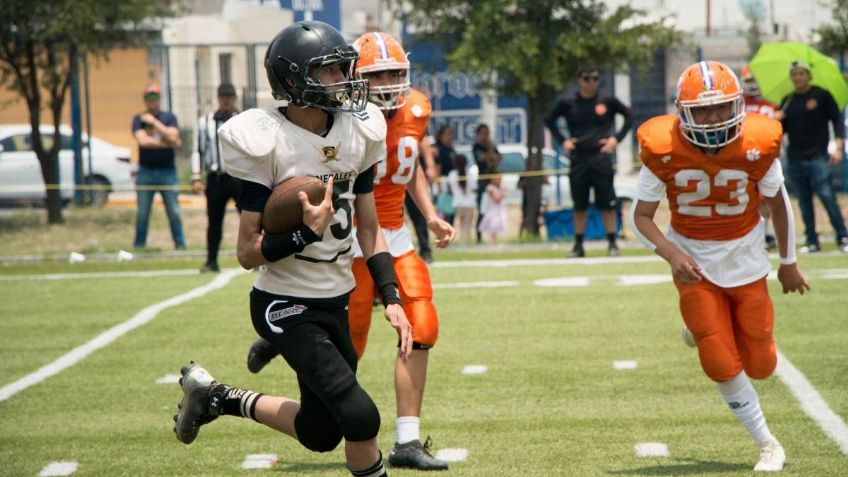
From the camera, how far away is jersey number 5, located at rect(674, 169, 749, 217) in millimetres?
5668

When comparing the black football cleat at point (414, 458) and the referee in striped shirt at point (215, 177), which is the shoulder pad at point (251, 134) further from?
the referee in striped shirt at point (215, 177)

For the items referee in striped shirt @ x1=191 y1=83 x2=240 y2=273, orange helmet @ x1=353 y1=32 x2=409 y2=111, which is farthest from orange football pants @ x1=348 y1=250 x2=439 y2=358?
A: referee in striped shirt @ x1=191 y1=83 x2=240 y2=273

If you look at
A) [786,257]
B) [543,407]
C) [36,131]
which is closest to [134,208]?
[36,131]

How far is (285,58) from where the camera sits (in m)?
4.57

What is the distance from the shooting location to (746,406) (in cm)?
556

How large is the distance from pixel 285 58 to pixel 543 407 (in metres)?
2.96

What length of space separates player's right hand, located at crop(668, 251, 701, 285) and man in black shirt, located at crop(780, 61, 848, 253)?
319 inches

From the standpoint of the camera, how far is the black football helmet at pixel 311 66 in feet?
14.9

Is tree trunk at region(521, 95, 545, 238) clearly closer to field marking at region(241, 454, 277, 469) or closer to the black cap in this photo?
the black cap

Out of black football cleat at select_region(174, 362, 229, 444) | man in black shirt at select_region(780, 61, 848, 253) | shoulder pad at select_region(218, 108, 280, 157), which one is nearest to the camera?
shoulder pad at select_region(218, 108, 280, 157)

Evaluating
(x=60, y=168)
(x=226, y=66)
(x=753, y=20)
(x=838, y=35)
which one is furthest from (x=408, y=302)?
(x=753, y=20)

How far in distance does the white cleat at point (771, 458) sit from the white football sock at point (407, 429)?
1.44 metres

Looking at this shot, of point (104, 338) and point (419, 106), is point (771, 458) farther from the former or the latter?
point (104, 338)

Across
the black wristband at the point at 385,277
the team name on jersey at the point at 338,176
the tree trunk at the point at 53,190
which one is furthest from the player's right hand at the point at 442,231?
the tree trunk at the point at 53,190
